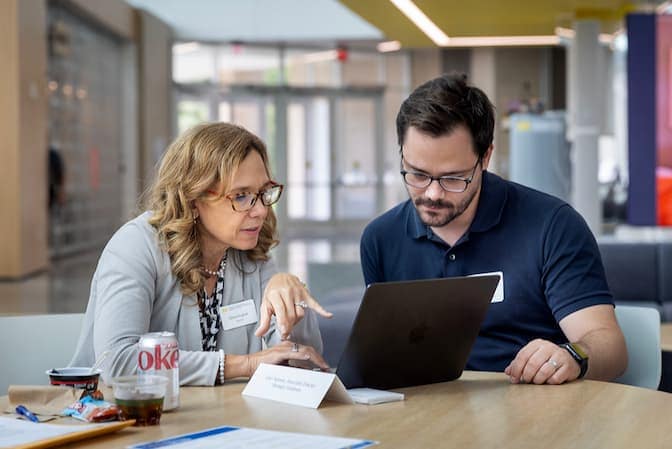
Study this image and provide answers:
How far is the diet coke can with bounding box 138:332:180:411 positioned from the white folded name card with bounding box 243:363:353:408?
22 cm

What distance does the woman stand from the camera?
8.30 ft

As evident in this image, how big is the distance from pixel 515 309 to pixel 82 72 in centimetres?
1411

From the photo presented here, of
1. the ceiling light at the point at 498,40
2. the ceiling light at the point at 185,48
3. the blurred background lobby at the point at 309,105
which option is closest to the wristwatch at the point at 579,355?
the blurred background lobby at the point at 309,105

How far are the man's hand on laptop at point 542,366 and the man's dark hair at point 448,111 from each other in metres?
0.64

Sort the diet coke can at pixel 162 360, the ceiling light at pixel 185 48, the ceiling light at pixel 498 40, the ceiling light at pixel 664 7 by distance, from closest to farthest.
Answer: the diet coke can at pixel 162 360
the ceiling light at pixel 664 7
the ceiling light at pixel 498 40
the ceiling light at pixel 185 48

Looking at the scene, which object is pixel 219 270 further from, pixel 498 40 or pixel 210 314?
pixel 498 40

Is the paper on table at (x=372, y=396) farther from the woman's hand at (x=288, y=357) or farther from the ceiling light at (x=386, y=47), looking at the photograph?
the ceiling light at (x=386, y=47)

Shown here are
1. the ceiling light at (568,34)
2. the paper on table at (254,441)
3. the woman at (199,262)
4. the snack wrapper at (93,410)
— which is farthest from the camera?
the ceiling light at (568,34)

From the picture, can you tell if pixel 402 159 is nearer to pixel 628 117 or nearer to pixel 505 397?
pixel 505 397

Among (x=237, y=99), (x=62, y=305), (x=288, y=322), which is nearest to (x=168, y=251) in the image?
(x=288, y=322)

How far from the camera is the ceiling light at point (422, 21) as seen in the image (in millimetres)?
13688

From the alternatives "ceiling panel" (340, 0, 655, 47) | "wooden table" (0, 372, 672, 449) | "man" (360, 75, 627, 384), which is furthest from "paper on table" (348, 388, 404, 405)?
"ceiling panel" (340, 0, 655, 47)

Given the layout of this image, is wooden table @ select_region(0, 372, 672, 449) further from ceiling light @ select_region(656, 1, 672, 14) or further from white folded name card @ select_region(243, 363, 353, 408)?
ceiling light @ select_region(656, 1, 672, 14)

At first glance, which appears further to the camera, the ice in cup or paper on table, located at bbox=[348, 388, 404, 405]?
paper on table, located at bbox=[348, 388, 404, 405]
